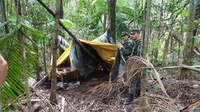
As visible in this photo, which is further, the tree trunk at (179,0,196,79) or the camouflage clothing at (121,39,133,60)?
the tree trunk at (179,0,196,79)

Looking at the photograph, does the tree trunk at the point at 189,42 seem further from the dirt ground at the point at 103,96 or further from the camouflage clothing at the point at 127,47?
the camouflage clothing at the point at 127,47

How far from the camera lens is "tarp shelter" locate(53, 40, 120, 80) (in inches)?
202

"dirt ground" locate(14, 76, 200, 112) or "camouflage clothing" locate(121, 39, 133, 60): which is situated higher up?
"camouflage clothing" locate(121, 39, 133, 60)

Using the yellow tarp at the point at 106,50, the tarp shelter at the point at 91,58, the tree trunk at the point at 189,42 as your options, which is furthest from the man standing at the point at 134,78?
the tree trunk at the point at 189,42

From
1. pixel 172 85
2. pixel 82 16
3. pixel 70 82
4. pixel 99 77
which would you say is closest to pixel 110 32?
pixel 99 77

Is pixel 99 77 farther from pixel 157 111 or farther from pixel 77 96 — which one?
pixel 157 111

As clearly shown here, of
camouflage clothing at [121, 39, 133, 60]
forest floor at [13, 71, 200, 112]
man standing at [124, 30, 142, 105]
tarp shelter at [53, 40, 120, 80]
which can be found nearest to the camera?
forest floor at [13, 71, 200, 112]

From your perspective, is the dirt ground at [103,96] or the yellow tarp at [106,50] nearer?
the dirt ground at [103,96]

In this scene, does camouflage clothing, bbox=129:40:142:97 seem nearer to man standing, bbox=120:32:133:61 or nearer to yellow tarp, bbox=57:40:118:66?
man standing, bbox=120:32:133:61

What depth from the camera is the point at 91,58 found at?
557cm

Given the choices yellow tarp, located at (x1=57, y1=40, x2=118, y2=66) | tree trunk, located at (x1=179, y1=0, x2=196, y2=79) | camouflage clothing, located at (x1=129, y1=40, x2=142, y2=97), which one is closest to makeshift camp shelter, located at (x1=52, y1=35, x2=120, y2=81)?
yellow tarp, located at (x1=57, y1=40, x2=118, y2=66)

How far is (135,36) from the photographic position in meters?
4.46

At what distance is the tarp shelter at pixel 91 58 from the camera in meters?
5.13

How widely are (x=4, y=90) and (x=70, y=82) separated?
3911mm
